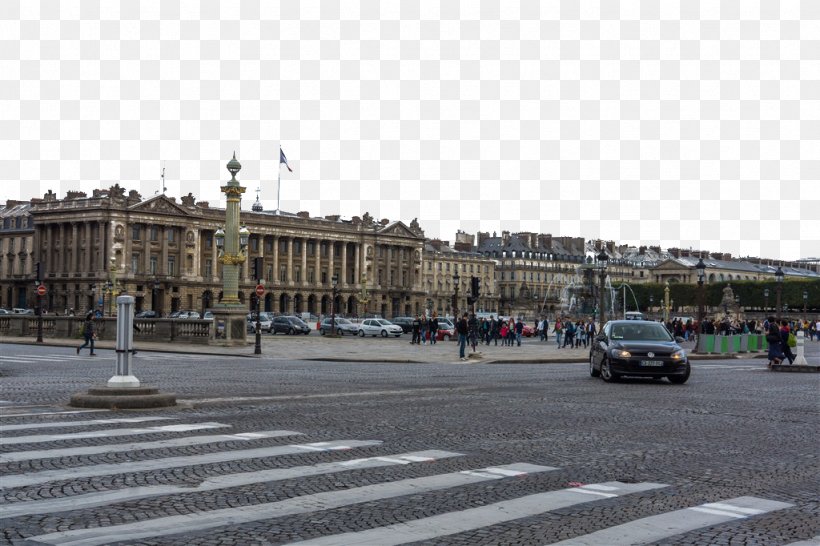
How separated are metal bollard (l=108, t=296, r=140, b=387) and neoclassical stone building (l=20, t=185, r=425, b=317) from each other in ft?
332

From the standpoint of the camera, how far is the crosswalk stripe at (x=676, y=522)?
7383mm

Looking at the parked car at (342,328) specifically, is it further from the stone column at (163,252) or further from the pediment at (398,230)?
the pediment at (398,230)

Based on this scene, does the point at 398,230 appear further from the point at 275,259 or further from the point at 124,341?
the point at 124,341

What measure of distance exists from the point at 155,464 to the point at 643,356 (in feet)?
54.5

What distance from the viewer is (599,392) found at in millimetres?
21500

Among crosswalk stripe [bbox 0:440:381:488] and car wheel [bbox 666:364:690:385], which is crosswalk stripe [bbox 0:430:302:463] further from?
car wheel [bbox 666:364:690:385]

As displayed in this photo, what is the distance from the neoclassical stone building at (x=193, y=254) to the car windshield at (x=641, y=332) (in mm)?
91183

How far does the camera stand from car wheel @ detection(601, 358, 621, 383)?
25.2m

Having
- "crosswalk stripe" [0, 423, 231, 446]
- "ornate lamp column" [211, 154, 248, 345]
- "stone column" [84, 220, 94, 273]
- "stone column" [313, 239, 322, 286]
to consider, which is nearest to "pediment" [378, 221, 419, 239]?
"stone column" [313, 239, 322, 286]

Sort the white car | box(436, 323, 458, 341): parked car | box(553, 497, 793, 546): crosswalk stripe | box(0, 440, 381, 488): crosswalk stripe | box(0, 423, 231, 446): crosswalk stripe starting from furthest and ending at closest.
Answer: the white car < box(436, 323, 458, 341): parked car < box(0, 423, 231, 446): crosswalk stripe < box(0, 440, 381, 488): crosswalk stripe < box(553, 497, 793, 546): crosswalk stripe

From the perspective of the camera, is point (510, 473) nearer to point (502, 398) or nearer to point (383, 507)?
point (383, 507)

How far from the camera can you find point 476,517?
803cm

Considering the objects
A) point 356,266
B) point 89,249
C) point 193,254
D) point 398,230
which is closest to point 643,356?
point 89,249

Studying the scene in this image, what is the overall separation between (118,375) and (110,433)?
3646 mm
